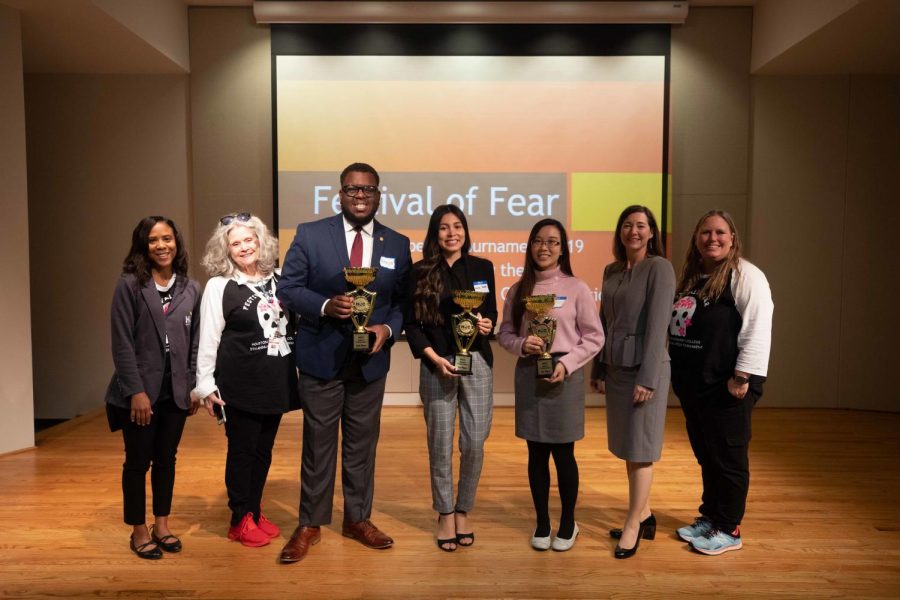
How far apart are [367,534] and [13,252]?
10.2ft

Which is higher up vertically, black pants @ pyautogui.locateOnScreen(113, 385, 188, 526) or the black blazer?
the black blazer

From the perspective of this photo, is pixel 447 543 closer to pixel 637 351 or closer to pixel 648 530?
pixel 648 530

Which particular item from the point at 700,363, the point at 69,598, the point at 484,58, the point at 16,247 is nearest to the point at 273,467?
the point at 69,598

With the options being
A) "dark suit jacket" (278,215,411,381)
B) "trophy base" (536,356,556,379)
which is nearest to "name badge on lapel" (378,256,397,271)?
"dark suit jacket" (278,215,411,381)

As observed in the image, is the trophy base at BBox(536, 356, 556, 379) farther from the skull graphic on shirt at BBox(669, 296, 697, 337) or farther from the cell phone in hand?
the cell phone in hand

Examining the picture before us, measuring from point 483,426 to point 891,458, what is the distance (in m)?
3.14

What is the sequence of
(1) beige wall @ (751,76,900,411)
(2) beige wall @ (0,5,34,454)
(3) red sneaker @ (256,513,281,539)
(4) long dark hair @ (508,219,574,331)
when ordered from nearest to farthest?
(4) long dark hair @ (508,219,574,331) < (3) red sneaker @ (256,513,281,539) < (2) beige wall @ (0,5,34,454) < (1) beige wall @ (751,76,900,411)

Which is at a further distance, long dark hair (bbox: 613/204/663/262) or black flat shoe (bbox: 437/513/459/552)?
black flat shoe (bbox: 437/513/459/552)

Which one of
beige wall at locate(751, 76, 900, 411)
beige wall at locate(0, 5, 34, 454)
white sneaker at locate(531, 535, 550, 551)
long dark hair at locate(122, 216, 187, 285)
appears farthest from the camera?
beige wall at locate(751, 76, 900, 411)

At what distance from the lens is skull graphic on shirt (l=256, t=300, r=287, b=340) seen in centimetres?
276

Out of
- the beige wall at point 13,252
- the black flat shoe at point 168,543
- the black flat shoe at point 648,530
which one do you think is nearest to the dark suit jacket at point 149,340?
the black flat shoe at point 168,543

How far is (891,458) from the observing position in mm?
4262

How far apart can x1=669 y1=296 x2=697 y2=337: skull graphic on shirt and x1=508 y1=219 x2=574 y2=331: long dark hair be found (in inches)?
19.4

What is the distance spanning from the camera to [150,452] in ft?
8.77
